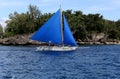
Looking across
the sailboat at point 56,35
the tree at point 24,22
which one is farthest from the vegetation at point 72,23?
the sailboat at point 56,35

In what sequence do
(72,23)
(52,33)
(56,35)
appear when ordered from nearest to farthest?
(52,33)
(56,35)
(72,23)

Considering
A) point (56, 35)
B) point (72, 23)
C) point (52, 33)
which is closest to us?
point (52, 33)

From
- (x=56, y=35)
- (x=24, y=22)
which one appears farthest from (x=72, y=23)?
(x=56, y=35)

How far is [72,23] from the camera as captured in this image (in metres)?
162

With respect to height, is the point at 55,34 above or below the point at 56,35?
above

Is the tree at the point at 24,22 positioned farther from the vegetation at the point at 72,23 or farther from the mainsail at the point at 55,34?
the mainsail at the point at 55,34

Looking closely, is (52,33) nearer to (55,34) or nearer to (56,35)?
(55,34)

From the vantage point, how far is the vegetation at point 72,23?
16362 cm

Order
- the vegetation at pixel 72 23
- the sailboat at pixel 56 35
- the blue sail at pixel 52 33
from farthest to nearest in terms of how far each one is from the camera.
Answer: the vegetation at pixel 72 23 < the blue sail at pixel 52 33 < the sailboat at pixel 56 35

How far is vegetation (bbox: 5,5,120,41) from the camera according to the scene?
164m

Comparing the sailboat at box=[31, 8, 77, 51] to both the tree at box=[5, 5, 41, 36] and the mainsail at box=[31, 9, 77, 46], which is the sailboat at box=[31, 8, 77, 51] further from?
the tree at box=[5, 5, 41, 36]

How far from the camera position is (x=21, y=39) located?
15588 cm

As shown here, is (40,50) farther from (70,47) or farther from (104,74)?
(104,74)

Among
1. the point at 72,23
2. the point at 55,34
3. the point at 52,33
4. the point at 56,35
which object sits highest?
the point at 72,23
